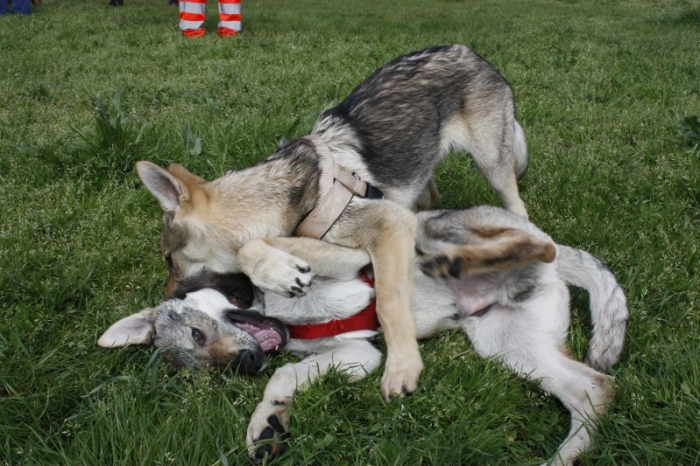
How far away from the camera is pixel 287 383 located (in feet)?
8.89

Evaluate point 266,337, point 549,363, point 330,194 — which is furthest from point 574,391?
point 330,194

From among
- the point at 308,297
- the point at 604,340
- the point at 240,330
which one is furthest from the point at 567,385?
the point at 240,330

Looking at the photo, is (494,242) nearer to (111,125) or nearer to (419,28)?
(111,125)

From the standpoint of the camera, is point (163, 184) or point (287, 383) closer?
Answer: point (287, 383)

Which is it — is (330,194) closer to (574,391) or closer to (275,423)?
(275,423)

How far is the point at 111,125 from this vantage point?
484 centimetres

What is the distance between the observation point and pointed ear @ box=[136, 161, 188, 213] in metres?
3.16

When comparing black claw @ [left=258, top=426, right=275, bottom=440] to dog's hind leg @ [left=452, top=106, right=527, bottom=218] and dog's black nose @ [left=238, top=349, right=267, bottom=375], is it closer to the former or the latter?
dog's black nose @ [left=238, top=349, right=267, bottom=375]

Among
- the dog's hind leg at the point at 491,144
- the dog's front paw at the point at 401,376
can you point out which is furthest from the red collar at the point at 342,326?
the dog's hind leg at the point at 491,144

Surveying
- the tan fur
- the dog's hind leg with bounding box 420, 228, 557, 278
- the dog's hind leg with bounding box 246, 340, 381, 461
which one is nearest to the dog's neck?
the tan fur

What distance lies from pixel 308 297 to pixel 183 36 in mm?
9567

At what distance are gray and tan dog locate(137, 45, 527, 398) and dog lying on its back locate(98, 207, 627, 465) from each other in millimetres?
176

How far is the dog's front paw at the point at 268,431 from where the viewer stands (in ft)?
7.44

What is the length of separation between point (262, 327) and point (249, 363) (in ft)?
1.18
